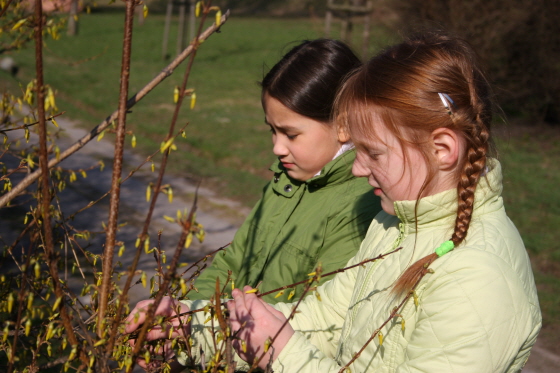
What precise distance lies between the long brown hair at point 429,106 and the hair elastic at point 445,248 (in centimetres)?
2

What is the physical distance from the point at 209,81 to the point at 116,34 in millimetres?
9634

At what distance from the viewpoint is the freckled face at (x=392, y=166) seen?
1.77 metres

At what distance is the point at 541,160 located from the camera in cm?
964

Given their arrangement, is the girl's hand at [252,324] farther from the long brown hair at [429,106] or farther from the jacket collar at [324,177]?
the jacket collar at [324,177]

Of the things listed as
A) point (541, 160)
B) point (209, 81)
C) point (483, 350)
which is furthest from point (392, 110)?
point (209, 81)

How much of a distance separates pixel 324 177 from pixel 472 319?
1.21 m

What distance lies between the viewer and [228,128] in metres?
10.8

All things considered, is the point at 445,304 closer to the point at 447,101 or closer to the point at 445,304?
the point at 445,304

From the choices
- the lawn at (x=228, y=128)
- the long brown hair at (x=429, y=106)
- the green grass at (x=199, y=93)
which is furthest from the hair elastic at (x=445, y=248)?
the green grass at (x=199, y=93)

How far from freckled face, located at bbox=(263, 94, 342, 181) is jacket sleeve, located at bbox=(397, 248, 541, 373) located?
1.12 m

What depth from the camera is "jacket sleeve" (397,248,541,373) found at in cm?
149

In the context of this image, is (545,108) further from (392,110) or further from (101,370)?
(101,370)

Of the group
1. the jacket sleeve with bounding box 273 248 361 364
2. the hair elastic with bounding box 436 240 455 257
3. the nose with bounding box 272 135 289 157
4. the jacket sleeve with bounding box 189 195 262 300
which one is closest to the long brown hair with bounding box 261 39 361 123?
the nose with bounding box 272 135 289 157

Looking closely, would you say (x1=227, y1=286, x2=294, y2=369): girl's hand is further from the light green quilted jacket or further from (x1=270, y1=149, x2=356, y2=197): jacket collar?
(x1=270, y1=149, x2=356, y2=197): jacket collar
